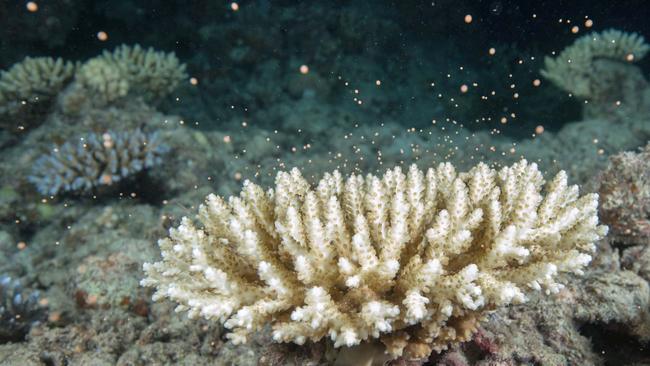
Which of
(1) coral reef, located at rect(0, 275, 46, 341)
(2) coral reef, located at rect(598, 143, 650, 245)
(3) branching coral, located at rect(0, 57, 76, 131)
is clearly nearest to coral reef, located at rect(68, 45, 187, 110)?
(3) branching coral, located at rect(0, 57, 76, 131)

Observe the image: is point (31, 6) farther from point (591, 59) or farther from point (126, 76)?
point (591, 59)

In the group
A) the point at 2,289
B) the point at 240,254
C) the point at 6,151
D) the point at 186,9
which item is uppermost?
the point at 186,9

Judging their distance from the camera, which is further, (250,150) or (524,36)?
(524,36)

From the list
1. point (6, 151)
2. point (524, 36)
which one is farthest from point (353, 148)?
point (524, 36)

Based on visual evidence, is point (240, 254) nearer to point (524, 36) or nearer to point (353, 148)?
point (353, 148)

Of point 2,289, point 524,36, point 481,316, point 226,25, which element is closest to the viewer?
point 481,316

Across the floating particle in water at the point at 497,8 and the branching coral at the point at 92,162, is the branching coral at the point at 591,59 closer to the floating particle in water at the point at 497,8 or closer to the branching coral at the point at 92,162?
the floating particle in water at the point at 497,8

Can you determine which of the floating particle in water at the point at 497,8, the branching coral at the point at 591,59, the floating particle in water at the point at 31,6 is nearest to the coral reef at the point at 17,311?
the floating particle in water at the point at 31,6
